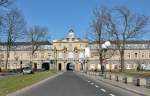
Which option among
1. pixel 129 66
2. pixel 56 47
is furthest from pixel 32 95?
pixel 56 47

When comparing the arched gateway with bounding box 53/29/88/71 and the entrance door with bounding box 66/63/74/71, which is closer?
the arched gateway with bounding box 53/29/88/71

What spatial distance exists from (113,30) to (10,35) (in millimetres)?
22183

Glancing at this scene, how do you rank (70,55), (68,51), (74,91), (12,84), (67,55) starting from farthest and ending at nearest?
(68,51) < (67,55) < (70,55) < (12,84) < (74,91)

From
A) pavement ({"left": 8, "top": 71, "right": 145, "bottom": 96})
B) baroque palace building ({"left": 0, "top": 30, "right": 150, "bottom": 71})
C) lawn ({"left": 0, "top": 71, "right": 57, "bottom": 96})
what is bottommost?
pavement ({"left": 8, "top": 71, "right": 145, "bottom": 96})

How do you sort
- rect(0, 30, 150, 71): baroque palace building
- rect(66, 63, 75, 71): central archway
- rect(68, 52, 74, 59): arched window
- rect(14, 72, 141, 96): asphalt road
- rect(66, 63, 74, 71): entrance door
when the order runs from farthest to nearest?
rect(66, 63, 74, 71): entrance door, rect(66, 63, 75, 71): central archway, rect(68, 52, 74, 59): arched window, rect(0, 30, 150, 71): baroque palace building, rect(14, 72, 141, 96): asphalt road

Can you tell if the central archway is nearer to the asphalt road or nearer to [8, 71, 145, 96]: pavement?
[8, 71, 145, 96]: pavement

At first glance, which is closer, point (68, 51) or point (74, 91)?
point (74, 91)

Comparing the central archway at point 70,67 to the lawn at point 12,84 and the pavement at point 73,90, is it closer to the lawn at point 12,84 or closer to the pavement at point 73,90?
the lawn at point 12,84

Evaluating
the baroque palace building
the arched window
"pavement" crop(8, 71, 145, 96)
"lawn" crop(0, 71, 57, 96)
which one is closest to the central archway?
the baroque palace building

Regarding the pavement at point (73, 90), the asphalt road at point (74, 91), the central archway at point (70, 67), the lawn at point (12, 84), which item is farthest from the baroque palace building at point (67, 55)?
the asphalt road at point (74, 91)

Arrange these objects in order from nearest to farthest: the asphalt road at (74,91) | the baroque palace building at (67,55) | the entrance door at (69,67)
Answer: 1. the asphalt road at (74,91)
2. the baroque palace building at (67,55)
3. the entrance door at (69,67)

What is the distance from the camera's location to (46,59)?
602ft

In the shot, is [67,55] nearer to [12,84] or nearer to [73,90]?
[12,84]

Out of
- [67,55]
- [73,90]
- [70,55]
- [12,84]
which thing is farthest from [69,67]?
[73,90]
